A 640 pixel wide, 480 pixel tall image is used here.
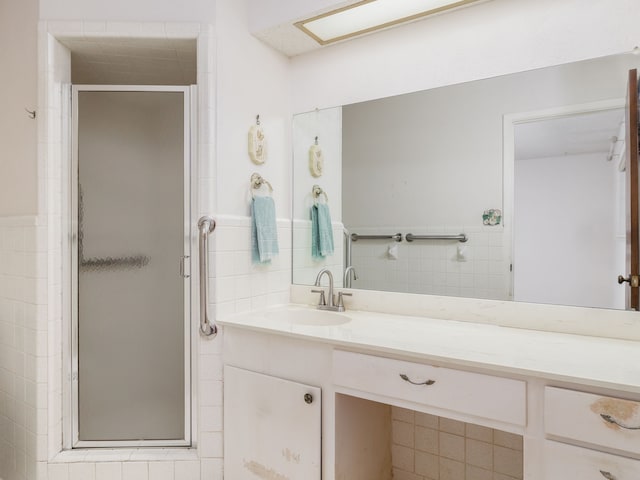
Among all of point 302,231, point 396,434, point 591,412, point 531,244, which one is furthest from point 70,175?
point 591,412

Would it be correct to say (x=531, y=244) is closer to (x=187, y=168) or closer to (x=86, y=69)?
(x=187, y=168)

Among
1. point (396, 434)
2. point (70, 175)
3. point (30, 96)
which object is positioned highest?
point (30, 96)

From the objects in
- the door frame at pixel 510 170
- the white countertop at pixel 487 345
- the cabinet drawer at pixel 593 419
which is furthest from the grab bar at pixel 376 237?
the cabinet drawer at pixel 593 419

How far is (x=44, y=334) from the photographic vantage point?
72.7 inches

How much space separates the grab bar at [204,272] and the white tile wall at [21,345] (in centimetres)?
72

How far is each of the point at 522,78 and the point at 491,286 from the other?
895 millimetres

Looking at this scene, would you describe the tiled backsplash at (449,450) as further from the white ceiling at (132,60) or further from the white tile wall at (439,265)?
the white ceiling at (132,60)

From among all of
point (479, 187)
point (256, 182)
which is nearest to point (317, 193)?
point (256, 182)

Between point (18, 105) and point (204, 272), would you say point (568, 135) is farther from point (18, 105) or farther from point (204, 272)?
point (18, 105)

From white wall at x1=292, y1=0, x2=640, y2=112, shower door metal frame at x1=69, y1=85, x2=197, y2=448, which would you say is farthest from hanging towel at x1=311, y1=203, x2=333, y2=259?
shower door metal frame at x1=69, y1=85, x2=197, y2=448

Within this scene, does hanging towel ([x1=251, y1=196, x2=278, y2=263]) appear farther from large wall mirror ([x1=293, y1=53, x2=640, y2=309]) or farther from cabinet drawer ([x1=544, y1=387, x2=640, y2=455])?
cabinet drawer ([x1=544, y1=387, x2=640, y2=455])

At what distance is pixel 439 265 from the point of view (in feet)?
6.28

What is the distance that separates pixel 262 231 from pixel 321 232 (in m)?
0.37

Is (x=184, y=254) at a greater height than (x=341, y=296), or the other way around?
(x=184, y=254)
